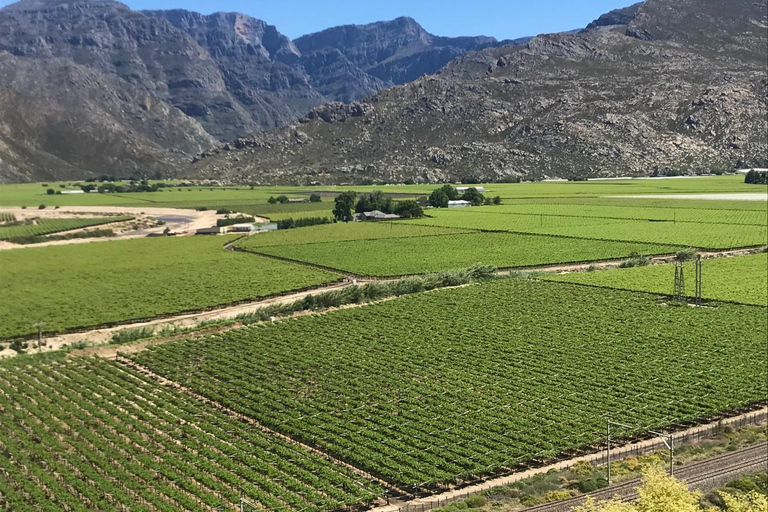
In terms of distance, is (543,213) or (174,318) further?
(543,213)

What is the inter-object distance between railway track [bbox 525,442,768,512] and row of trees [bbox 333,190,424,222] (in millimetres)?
126155

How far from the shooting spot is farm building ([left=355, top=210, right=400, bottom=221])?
16034 cm

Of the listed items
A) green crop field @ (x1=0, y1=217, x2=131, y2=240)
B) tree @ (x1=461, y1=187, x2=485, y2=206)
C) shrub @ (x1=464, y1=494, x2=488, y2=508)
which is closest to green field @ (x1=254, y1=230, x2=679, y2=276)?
green crop field @ (x1=0, y1=217, x2=131, y2=240)

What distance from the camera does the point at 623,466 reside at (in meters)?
35.1

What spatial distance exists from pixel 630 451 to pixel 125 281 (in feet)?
223

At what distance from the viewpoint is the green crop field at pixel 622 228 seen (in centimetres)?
11131

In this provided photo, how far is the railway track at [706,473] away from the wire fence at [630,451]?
2288mm

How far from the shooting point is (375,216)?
527 feet

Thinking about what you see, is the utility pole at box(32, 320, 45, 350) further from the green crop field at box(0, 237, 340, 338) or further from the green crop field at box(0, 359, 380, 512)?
the green crop field at box(0, 359, 380, 512)

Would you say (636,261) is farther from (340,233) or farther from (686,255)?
(340,233)

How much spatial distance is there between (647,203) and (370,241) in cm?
8017

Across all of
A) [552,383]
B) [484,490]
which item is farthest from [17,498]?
[552,383]

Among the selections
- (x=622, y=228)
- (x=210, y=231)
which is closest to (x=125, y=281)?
(x=210, y=231)

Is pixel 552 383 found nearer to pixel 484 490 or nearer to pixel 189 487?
pixel 484 490
